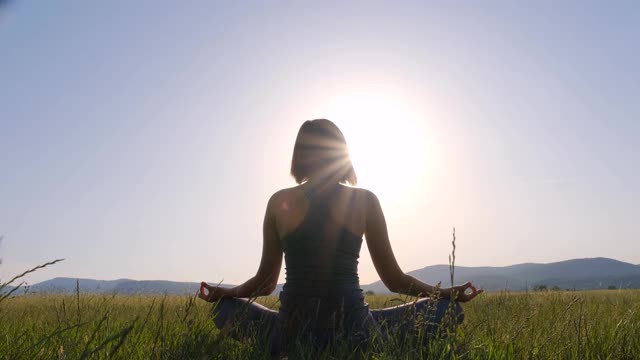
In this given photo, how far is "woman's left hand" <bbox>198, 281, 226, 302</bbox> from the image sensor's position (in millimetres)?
3964

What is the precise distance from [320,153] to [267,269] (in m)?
1.11

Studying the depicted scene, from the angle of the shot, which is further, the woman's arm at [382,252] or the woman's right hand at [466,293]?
the woman's arm at [382,252]

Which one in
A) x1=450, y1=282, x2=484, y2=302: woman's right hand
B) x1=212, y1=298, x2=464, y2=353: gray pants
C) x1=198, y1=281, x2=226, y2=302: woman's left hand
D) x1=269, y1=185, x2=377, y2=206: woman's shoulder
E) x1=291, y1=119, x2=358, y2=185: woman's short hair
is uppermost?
x1=291, y1=119, x2=358, y2=185: woman's short hair

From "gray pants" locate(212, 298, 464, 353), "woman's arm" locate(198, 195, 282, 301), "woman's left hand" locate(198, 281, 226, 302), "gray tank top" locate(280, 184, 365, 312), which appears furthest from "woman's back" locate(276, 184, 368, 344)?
"woman's left hand" locate(198, 281, 226, 302)

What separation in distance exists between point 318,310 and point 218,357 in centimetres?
75

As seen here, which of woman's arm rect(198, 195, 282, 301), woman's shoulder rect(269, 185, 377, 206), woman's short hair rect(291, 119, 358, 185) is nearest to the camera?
woman's shoulder rect(269, 185, 377, 206)

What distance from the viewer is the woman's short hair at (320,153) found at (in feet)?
13.3

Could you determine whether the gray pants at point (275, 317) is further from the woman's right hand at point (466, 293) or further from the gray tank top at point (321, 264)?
the gray tank top at point (321, 264)

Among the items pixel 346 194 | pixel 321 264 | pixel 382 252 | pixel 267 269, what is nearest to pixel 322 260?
pixel 321 264

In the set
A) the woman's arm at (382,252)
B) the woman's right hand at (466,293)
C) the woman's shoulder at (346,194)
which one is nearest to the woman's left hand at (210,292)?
the woman's shoulder at (346,194)

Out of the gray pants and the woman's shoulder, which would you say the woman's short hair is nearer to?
the woman's shoulder

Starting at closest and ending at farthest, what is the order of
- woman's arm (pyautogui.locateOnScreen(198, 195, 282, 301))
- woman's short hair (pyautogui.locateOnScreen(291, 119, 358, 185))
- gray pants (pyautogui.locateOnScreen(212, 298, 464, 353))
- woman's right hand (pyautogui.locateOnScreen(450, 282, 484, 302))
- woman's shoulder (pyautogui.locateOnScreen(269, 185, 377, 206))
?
woman's right hand (pyautogui.locateOnScreen(450, 282, 484, 302)) < gray pants (pyautogui.locateOnScreen(212, 298, 464, 353)) < woman's shoulder (pyautogui.locateOnScreen(269, 185, 377, 206)) < woman's short hair (pyautogui.locateOnScreen(291, 119, 358, 185)) < woman's arm (pyautogui.locateOnScreen(198, 195, 282, 301))

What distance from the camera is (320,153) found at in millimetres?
4082

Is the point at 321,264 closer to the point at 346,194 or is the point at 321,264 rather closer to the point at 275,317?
the point at 346,194
